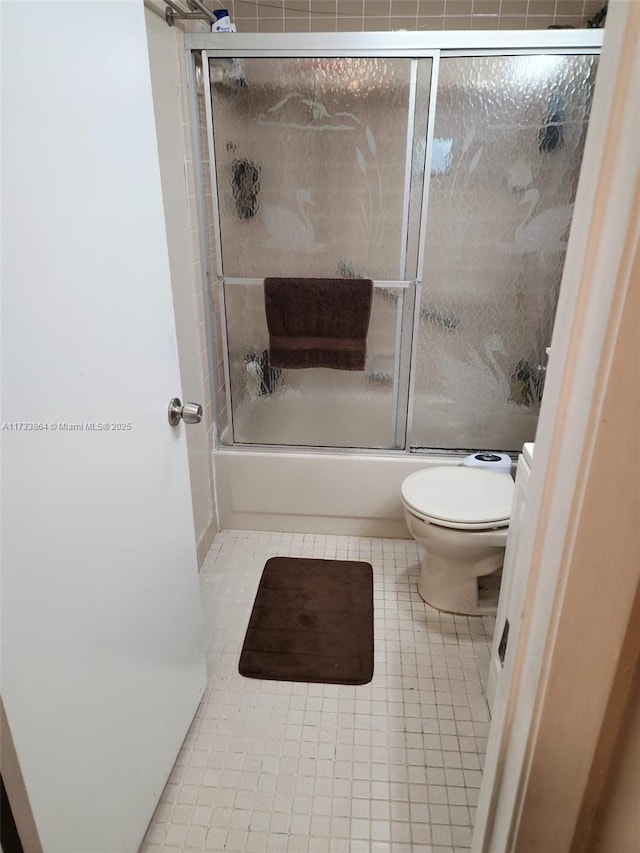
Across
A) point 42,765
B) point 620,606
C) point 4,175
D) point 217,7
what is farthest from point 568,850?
point 217,7

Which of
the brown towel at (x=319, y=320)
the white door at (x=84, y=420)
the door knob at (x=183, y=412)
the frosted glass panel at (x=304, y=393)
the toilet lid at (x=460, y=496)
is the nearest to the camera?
the white door at (x=84, y=420)

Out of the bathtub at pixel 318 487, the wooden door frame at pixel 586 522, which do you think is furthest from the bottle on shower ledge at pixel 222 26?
the wooden door frame at pixel 586 522

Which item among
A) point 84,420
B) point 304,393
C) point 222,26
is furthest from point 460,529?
point 222,26

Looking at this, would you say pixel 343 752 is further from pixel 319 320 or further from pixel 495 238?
pixel 495 238

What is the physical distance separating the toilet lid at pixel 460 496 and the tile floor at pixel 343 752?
16.4 inches

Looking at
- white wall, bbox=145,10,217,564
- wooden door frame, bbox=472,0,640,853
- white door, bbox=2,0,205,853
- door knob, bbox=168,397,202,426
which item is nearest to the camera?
wooden door frame, bbox=472,0,640,853

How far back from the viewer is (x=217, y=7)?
2.08m

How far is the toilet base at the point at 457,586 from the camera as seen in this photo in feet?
6.22

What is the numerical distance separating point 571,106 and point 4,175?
6.07 feet

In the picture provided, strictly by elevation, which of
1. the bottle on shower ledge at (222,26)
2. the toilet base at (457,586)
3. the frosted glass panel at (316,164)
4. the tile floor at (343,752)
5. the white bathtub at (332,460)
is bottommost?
the tile floor at (343,752)

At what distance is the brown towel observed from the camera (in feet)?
6.79

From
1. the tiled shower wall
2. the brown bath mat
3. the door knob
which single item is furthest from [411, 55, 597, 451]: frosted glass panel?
the door knob

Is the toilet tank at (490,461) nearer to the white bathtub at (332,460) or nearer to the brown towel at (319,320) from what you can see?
the white bathtub at (332,460)

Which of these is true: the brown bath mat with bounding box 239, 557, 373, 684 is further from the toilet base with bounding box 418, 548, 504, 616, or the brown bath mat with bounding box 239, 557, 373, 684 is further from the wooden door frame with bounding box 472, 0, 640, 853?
the wooden door frame with bounding box 472, 0, 640, 853
